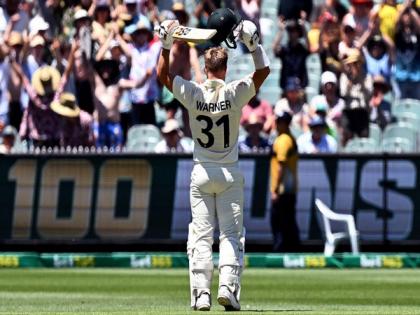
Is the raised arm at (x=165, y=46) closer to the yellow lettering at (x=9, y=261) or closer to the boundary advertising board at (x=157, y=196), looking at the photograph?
the boundary advertising board at (x=157, y=196)

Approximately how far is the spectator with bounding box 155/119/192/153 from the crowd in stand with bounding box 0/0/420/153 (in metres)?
0.03

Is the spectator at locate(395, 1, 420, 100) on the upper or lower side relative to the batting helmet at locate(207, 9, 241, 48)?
upper

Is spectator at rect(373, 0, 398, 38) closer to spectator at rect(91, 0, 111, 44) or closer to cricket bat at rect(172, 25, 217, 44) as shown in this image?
spectator at rect(91, 0, 111, 44)

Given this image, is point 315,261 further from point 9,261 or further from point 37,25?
point 37,25

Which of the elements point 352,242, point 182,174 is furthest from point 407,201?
point 182,174

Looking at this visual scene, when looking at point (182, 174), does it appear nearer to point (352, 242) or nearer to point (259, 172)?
point (259, 172)

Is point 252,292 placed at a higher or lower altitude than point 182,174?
lower

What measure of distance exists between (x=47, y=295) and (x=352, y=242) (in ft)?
21.6

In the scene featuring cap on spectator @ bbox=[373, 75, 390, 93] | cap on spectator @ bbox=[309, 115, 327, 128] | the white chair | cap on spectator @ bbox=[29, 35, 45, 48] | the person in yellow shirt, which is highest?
cap on spectator @ bbox=[29, 35, 45, 48]

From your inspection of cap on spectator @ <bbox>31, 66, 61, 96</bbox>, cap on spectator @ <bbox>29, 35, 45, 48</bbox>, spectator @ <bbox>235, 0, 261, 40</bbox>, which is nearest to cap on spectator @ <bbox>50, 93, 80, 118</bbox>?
cap on spectator @ <bbox>31, 66, 61, 96</bbox>

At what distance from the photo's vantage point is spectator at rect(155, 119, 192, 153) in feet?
64.4

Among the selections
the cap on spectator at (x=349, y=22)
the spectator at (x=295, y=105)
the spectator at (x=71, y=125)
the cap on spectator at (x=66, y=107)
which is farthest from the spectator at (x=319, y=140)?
the cap on spectator at (x=66, y=107)

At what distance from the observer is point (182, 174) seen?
19.1 meters

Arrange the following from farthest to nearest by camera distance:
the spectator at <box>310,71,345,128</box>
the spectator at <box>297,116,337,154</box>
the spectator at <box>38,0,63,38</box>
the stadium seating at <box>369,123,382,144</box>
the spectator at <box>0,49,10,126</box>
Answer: the spectator at <box>38,0,63,38</box> → the spectator at <box>0,49,10,126</box> → the spectator at <box>310,71,345,128</box> → the stadium seating at <box>369,123,382,144</box> → the spectator at <box>297,116,337,154</box>
